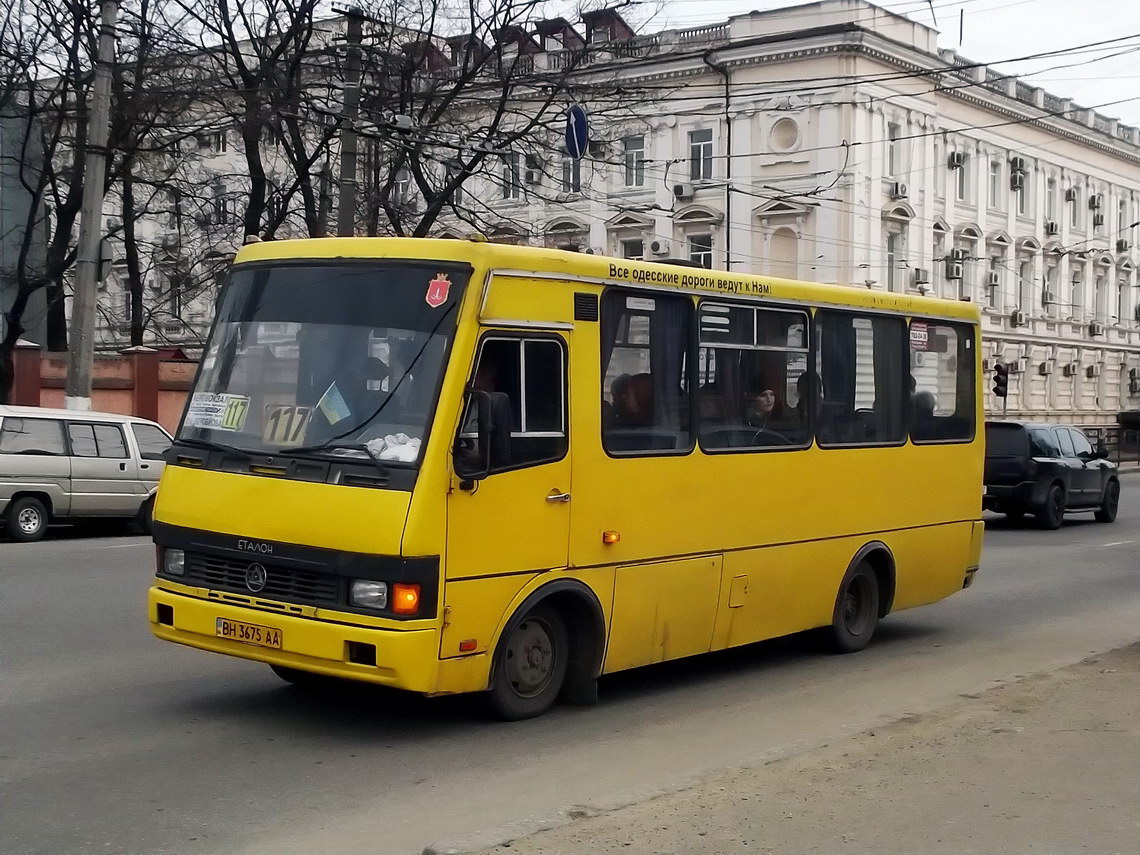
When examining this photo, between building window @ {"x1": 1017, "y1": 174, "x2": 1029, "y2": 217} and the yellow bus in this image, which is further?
building window @ {"x1": 1017, "y1": 174, "x2": 1029, "y2": 217}

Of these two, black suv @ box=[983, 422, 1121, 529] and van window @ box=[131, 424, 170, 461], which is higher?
van window @ box=[131, 424, 170, 461]

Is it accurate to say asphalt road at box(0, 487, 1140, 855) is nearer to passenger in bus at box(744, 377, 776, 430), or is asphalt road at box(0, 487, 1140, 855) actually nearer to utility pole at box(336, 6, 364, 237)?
passenger in bus at box(744, 377, 776, 430)

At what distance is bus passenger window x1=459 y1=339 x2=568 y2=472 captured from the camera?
304 inches

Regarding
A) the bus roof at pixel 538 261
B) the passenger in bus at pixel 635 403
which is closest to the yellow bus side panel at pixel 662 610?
the passenger in bus at pixel 635 403

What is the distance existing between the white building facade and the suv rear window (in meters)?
18.1

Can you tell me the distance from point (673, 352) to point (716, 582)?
1.52 metres

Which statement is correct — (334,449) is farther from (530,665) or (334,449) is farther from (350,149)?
(350,149)

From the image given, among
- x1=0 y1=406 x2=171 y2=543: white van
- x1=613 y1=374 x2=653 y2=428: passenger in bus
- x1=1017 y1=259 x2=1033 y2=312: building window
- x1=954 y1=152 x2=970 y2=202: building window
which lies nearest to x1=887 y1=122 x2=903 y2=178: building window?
x1=954 y1=152 x2=970 y2=202: building window

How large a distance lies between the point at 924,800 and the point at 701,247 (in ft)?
Result: 144

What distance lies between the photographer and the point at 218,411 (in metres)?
8.08

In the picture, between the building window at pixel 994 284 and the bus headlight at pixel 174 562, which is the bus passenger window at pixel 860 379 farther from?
the building window at pixel 994 284

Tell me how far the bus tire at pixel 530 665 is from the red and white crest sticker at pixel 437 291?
1746 millimetres

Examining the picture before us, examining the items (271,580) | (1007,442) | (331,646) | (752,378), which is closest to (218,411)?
(271,580)

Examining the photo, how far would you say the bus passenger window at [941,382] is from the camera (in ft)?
38.5
